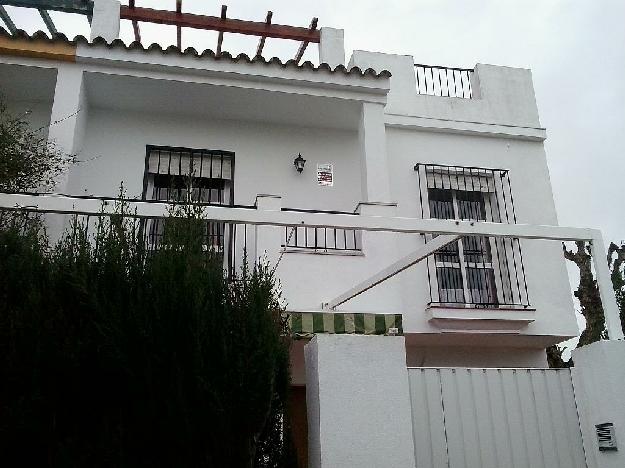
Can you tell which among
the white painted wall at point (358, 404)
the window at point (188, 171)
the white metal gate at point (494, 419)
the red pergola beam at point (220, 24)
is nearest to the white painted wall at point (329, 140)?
the window at point (188, 171)

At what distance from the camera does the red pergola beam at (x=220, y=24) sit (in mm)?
12875

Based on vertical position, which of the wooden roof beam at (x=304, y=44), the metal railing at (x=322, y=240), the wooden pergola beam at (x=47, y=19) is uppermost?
the wooden pergola beam at (x=47, y=19)

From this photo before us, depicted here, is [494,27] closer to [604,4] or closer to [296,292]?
[604,4]

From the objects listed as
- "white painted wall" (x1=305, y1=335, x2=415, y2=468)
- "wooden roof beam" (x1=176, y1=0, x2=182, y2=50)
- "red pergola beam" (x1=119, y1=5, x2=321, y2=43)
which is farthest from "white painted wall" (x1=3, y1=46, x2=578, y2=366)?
"white painted wall" (x1=305, y1=335, x2=415, y2=468)

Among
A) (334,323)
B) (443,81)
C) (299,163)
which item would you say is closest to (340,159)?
(299,163)

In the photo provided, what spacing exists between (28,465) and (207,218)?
2.42 metres

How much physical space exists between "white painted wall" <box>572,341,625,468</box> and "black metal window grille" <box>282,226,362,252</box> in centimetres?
454

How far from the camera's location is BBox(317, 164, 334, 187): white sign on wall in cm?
1152

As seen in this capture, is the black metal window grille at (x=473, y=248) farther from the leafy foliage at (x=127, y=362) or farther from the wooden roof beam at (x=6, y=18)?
the wooden roof beam at (x=6, y=18)

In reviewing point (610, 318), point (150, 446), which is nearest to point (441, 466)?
point (610, 318)

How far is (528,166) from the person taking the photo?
12617mm

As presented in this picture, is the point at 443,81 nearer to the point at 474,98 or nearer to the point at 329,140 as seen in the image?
the point at 474,98

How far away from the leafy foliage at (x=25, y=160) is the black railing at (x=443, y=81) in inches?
296

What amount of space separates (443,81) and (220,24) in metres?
5.11
